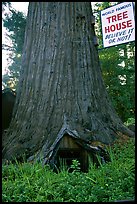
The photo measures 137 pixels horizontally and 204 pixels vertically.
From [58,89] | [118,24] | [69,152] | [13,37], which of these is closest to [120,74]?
[13,37]

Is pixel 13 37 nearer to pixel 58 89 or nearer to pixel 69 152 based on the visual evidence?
pixel 58 89

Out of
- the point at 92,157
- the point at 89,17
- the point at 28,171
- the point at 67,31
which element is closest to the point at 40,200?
the point at 28,171

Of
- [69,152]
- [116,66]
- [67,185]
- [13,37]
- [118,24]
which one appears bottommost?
[67,185]

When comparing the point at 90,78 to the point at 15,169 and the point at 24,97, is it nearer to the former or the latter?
the point at 24,97

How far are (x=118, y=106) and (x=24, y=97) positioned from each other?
343 cm

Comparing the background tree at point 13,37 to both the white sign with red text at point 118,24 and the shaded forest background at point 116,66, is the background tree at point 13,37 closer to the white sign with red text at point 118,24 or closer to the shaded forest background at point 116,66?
the shaded forest background at point 116,66

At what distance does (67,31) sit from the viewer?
4398 millimetres

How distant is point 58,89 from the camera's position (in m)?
4.14

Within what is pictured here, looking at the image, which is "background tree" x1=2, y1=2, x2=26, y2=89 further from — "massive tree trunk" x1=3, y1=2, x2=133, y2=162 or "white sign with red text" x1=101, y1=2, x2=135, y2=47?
"white sign with red text" x1=101, y1=2, x2=135, y2=47

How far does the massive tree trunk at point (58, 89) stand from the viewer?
3914mm

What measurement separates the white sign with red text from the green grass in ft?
4.87

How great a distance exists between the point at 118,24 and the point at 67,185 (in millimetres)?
2085

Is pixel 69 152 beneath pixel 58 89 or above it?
beneath

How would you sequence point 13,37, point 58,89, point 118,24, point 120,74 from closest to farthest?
point 118,24 → point 58,89 → point 120,74 → point 13,37
